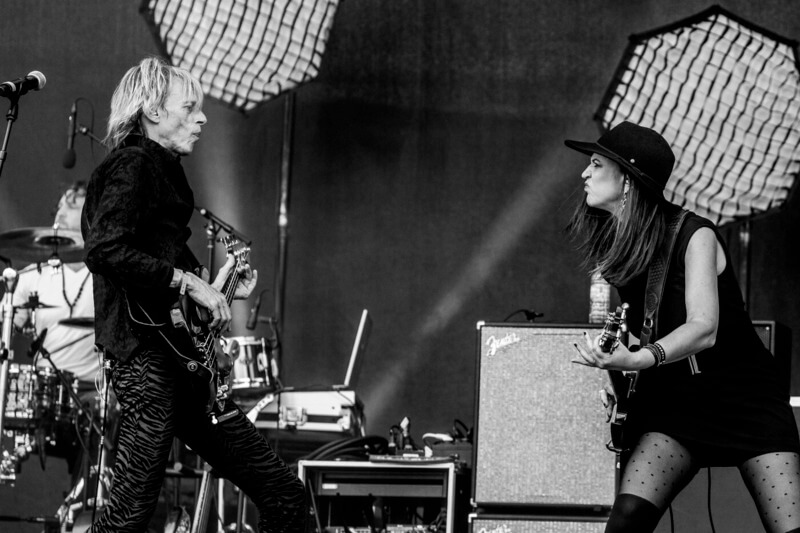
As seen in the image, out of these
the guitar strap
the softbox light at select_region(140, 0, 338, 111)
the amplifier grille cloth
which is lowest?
the amplifier grille cloth

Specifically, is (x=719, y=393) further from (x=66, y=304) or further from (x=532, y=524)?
(x=66, y=304)

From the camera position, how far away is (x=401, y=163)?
721 cm

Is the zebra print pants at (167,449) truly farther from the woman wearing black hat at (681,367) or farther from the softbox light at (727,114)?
the softbox light at (727,114)

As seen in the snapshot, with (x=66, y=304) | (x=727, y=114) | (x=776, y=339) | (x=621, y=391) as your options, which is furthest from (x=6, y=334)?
(x=727, y=114)

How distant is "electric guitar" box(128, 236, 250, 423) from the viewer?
324 centimetres

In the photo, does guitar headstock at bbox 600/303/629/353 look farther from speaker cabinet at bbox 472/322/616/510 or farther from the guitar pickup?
speaker cabinet at bbox 472/322/616/510

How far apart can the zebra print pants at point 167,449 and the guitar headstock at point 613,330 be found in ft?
3.69

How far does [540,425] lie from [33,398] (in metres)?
2.98

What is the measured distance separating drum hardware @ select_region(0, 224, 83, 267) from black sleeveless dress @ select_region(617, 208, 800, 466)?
379cm

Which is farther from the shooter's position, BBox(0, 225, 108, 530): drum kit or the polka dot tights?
BBox(0, 225, 108, 530): drum kit

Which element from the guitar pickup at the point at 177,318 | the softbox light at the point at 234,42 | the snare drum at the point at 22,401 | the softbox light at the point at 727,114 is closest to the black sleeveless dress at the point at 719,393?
the guitar pickup at the point at 177,318

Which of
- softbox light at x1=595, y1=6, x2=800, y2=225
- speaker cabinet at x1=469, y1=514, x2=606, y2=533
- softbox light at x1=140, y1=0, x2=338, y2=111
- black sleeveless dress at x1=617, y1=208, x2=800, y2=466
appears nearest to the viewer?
black sleeveless dress at x1=617, y1=208, x2=800, y2=466

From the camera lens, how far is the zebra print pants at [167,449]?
10.4 feet

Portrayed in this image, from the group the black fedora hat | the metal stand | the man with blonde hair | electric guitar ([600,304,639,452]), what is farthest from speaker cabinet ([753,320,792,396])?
the metal stand
